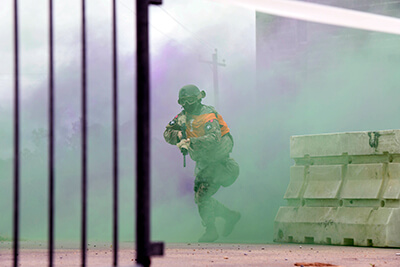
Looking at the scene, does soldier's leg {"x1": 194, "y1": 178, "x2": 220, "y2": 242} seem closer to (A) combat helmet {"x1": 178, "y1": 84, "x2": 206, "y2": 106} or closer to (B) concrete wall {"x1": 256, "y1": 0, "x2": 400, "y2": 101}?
(A) combat helmet {"x1": 178, "y1": 84, "x2": 206, "y2": 106}

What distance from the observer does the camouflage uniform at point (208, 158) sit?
8.48 m

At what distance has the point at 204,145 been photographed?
27.8ft

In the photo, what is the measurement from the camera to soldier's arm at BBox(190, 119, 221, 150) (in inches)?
332

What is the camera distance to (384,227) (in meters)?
6.93

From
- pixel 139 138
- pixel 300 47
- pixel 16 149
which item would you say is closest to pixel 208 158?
pixel 139 138

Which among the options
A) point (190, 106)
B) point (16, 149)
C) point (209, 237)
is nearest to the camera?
point (16, 149)

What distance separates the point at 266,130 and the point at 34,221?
4493 mm

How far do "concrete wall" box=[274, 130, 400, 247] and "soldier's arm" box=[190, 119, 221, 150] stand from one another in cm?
91

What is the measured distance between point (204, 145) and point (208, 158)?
304mm

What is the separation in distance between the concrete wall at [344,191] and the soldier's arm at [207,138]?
0.91 meters

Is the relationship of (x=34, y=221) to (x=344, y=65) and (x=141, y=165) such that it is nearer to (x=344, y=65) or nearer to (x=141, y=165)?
(x=344, y=65)

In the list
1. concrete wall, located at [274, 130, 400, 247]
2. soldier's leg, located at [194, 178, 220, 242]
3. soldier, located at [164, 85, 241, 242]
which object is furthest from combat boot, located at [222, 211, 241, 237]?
concrete wall, located at [274, 130, 400, 247]

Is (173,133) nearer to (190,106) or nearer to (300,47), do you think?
(190,106)

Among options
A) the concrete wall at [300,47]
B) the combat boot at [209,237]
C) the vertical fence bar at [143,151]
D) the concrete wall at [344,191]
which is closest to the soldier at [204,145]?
the combat boot at [209,237]
